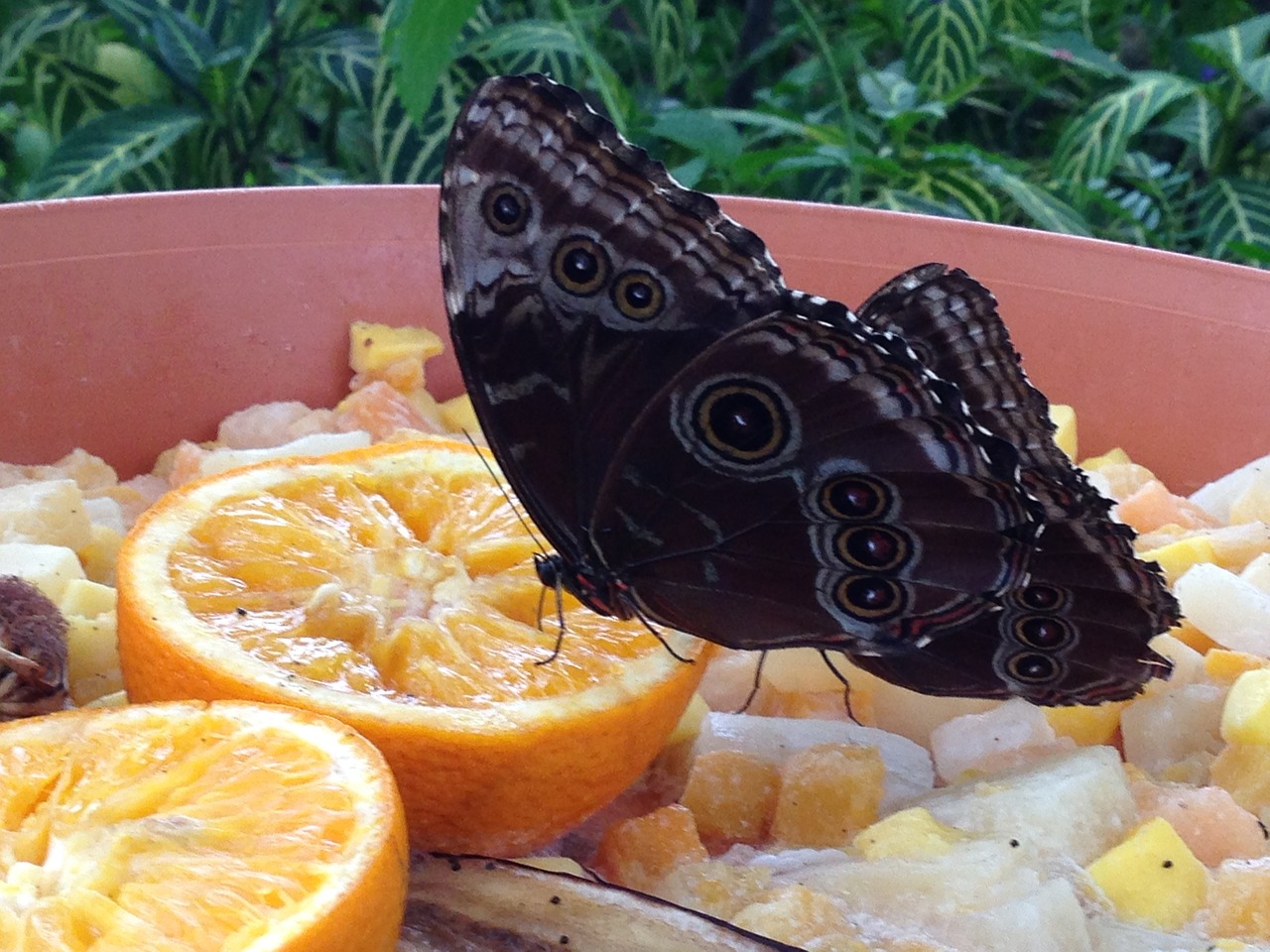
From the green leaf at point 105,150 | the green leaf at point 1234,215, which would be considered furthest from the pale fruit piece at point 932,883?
the green leaf at point 1234,215

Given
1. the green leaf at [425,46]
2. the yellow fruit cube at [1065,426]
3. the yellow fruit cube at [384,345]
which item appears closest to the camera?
the yellow fruit cube at [1065,426]

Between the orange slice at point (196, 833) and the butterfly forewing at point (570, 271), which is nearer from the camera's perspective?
the orange slice at point (196, 833)

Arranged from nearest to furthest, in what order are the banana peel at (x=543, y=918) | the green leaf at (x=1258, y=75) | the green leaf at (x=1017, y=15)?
the banana peel at (x=543, y=918)
the green leaf at (x=1258, y=75)
the green leaf at (x=1017, y=15)

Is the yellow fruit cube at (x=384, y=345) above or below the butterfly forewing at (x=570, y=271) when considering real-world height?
below

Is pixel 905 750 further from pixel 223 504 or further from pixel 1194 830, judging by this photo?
pixel 223 504

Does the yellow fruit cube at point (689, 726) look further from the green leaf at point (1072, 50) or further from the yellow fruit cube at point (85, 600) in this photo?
the green leaf at point (1072, 50)

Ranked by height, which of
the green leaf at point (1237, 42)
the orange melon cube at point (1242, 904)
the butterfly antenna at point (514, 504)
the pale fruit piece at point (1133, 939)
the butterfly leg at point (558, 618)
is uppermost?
the green leaf at point (1237, 42)
